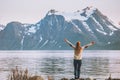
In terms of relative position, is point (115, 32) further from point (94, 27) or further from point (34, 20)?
point (34, 20)

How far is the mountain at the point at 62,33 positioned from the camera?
73188 millimetres

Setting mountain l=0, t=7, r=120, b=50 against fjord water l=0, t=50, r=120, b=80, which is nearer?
fjord water l=0, t=50, r=120, b=80

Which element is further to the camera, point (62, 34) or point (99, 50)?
point (99, 50)

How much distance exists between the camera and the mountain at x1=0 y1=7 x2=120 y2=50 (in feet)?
240

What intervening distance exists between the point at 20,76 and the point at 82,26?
69.8m

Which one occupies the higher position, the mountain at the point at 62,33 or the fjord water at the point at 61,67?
the mountain at the point at 62,33

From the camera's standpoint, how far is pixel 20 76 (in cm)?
1524

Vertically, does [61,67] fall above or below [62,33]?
below

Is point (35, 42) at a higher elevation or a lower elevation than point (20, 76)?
higher

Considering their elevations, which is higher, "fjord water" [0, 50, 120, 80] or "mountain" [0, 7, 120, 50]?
"mountain" [0, 7, 120, 50]

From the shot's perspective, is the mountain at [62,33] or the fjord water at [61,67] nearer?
the fjord water at [61,67]

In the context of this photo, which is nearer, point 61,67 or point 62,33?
point 61,67

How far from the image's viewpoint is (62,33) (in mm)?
71375

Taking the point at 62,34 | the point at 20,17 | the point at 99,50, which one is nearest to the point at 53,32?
the point at 62,34
